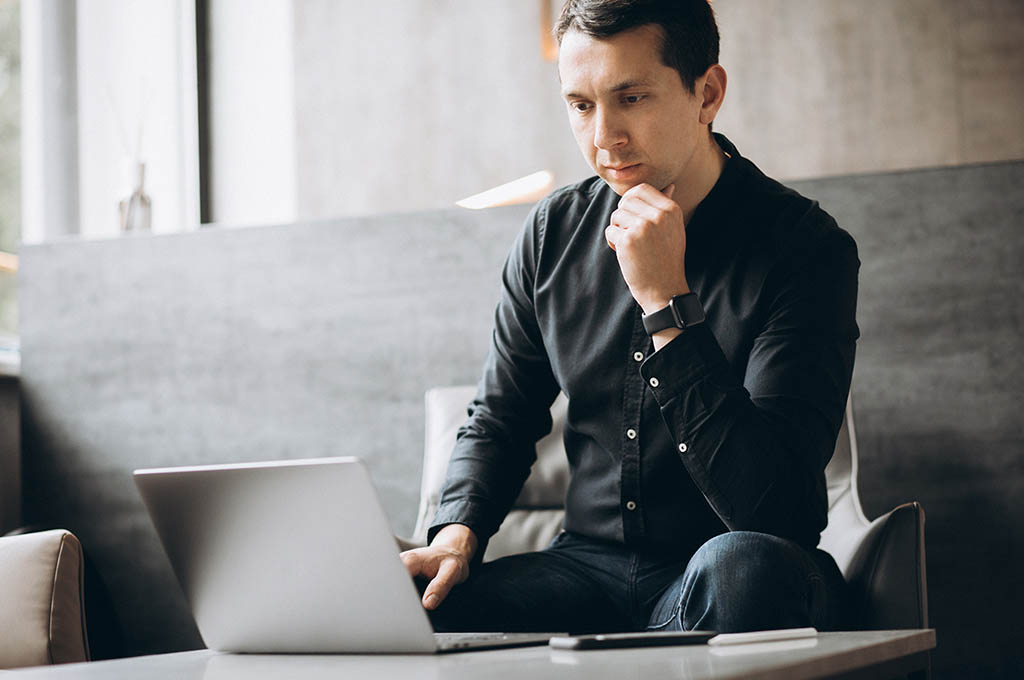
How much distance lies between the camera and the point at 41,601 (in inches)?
55.8

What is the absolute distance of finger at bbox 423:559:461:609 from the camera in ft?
4.02

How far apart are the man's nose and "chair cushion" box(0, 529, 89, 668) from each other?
895 millimetres

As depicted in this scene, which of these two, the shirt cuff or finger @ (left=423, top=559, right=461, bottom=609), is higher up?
the shirt cuff

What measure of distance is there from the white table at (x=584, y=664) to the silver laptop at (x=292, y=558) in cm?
2

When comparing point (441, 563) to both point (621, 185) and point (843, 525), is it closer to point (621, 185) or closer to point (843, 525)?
point (621, 185)

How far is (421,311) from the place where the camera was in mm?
2506

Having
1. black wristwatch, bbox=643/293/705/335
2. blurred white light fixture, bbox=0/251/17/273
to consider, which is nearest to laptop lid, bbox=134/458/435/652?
black wristwatch, bbox=643/293/705/335

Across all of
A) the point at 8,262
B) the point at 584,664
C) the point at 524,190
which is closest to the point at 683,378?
the point at 584,664

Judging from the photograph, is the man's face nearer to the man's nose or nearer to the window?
the man's nose

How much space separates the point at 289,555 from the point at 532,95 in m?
3.23

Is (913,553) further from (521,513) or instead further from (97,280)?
(97,280)

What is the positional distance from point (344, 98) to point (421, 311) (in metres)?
1.83

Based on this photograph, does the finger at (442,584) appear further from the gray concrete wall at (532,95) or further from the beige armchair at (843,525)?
the gray concrete wall at (532,95)

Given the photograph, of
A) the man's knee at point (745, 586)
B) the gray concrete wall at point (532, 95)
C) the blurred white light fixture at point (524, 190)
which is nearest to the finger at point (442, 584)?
the man's knee at point (745, 586)
